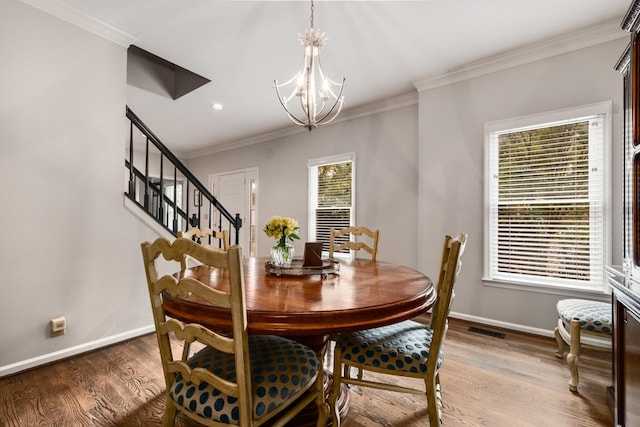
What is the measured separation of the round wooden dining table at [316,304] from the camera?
3.53 feet

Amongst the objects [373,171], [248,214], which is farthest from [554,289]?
[248,214]

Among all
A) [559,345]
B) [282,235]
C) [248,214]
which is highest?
[248,214]

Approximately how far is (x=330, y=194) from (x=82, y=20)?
3330mm

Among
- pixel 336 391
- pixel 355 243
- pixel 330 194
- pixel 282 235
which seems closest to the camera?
pixel 336 391

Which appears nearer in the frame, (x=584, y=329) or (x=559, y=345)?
(x=584, y=329)

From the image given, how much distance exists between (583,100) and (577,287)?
1.61 metres

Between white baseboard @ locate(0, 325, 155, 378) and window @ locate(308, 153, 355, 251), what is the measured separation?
2447 millimetres

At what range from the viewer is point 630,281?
139cm

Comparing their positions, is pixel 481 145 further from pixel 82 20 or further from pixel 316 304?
pixel 82 20

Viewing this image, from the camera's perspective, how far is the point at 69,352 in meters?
2.35

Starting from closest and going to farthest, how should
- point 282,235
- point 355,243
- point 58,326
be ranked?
point 282,235, point 58,326, point 355,243

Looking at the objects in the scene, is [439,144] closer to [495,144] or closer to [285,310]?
[495,144]

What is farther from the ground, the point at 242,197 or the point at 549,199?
the point at 242,197

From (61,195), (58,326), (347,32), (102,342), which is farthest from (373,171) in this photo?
(58,326)
